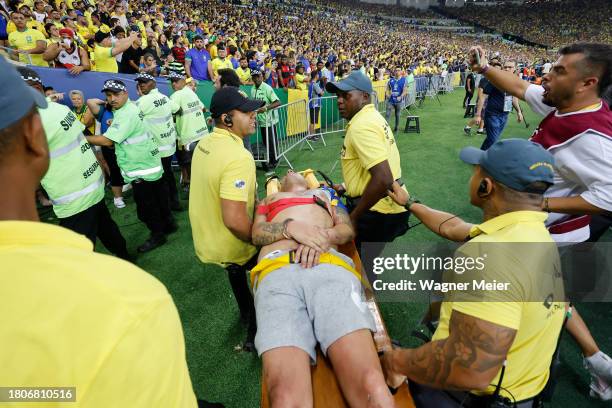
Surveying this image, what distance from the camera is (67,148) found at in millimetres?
3211

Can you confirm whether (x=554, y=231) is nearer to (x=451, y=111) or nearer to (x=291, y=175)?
(x=291, y=175)

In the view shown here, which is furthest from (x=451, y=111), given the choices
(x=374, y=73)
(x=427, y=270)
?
(x=427, y=270)

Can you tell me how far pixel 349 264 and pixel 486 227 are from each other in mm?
1129

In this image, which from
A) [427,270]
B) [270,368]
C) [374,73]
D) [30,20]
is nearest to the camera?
[270,368]

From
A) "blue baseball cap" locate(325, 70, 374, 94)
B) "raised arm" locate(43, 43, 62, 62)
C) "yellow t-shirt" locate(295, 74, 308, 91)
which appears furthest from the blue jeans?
"raised arm" locate(43, 43, 62, 62)

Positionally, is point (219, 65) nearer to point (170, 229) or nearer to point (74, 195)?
point (170, 229)

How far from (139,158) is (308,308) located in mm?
3535

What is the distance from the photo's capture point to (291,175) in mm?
3715

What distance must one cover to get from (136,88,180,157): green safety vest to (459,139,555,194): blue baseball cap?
186 inches

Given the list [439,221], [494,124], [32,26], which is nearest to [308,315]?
[439,221]

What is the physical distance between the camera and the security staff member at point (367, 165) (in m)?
2.76

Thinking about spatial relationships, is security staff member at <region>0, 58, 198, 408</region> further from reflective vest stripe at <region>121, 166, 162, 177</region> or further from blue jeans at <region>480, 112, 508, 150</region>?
blue jeans at <region>480, 112, 508, 150</region>

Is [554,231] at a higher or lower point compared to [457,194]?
higher

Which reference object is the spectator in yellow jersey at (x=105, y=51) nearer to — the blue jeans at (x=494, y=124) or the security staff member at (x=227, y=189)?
A: the security staff member at (x=227, y=189)
